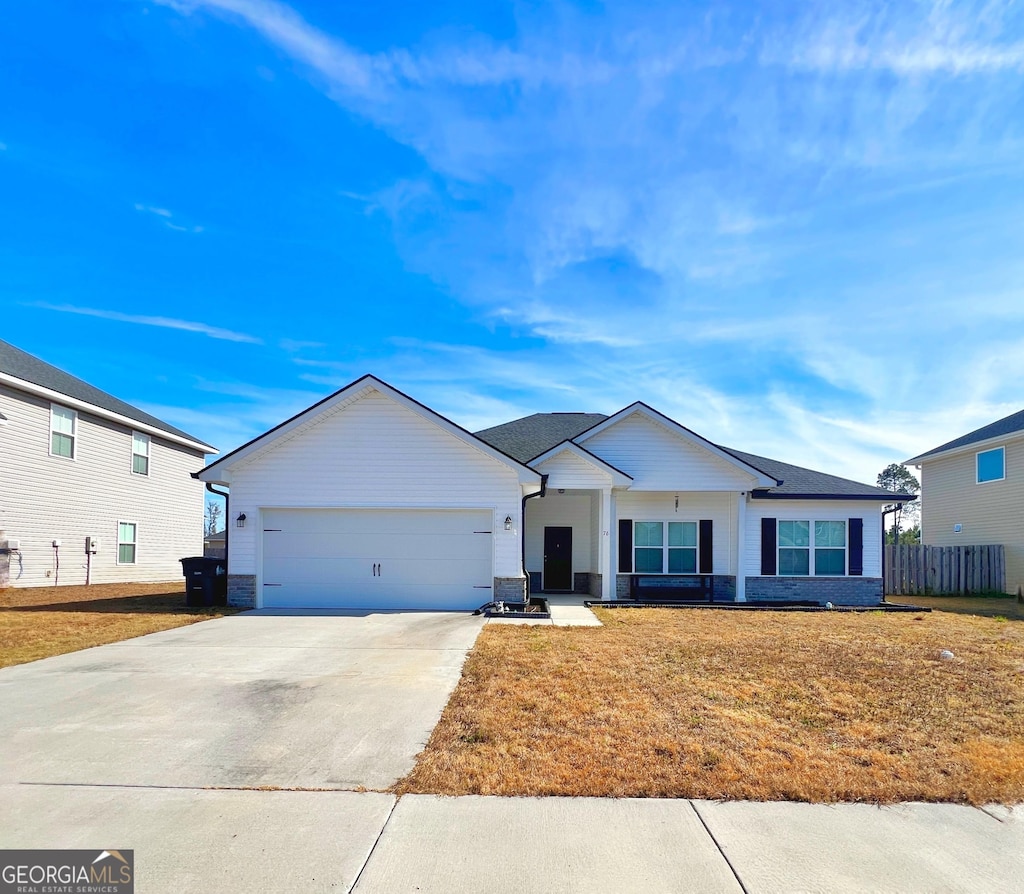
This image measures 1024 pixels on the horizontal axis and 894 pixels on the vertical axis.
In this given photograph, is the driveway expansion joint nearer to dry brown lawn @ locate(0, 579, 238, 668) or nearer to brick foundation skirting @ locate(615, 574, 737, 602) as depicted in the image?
dry brown lawn @ locate(0, 579, 238, 668)

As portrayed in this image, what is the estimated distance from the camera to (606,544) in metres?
15.7

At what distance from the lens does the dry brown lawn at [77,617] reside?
910cm

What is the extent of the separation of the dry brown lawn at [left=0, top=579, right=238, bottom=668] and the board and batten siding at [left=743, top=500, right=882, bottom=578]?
12939mm

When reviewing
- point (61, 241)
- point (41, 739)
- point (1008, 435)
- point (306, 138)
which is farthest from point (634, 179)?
point (1008, 435)

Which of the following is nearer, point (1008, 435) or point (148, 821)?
point (148, 821)

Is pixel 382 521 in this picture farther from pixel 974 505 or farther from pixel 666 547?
pixel 974 505

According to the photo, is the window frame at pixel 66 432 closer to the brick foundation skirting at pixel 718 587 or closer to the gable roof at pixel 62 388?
the gable roof at pixel 62 388

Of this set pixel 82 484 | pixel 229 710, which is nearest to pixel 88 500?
pixel 82 484

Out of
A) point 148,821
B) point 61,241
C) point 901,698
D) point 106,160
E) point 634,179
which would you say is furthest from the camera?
point 61,241

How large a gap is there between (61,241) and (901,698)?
19.5m

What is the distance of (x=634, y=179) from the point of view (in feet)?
39.6

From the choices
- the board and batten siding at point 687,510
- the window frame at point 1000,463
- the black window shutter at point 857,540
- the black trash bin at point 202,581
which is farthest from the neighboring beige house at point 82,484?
the window frame at point 1000,463

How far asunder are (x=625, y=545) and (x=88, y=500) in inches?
649

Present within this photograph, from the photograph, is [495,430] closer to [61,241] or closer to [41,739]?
[61,241]
